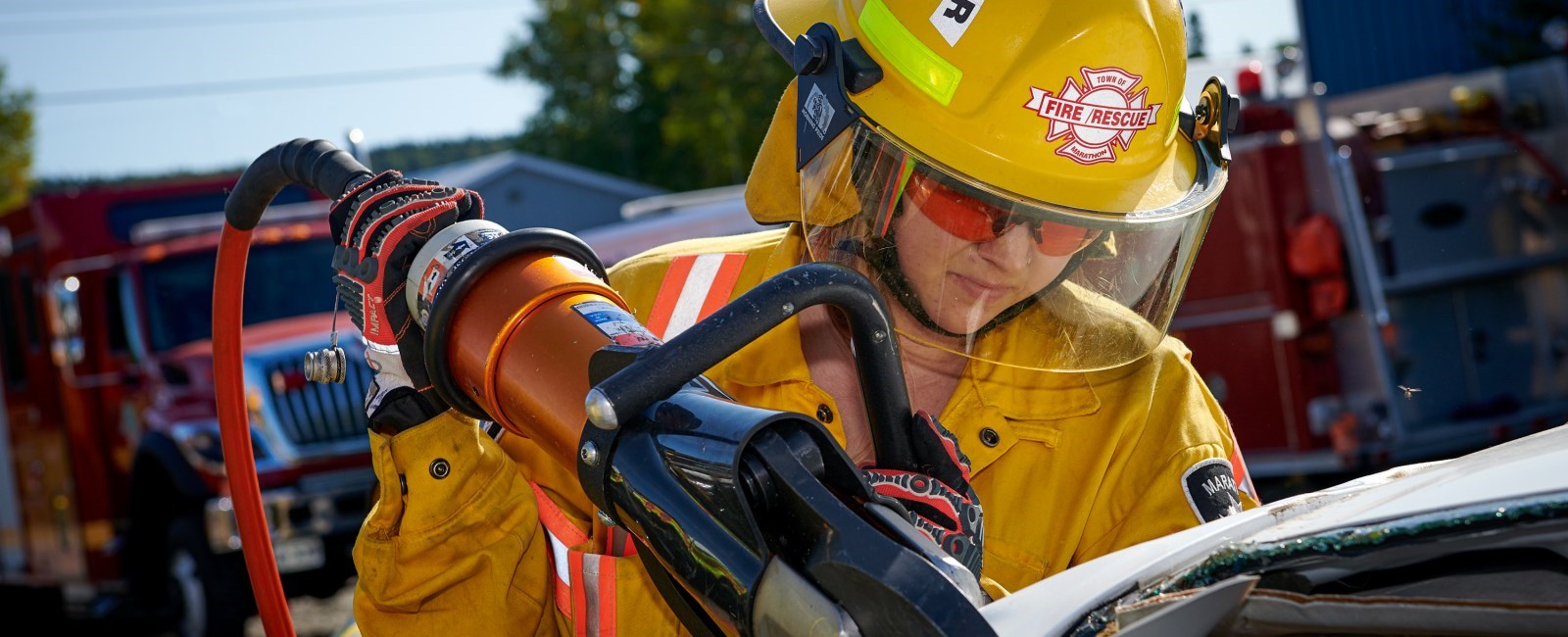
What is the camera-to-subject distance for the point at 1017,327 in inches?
73.5

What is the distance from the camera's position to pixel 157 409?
24.8 ft

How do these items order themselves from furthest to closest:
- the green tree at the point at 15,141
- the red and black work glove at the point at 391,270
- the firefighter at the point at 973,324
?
the green tree at the point at 15,141 → the firefighter at the point at 973,324 → the red and black work glove at the point at 391,270

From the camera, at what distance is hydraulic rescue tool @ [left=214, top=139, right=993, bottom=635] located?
3.11ft

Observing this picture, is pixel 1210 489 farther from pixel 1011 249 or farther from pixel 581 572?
pixel 581 572

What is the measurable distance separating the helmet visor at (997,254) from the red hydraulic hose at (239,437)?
2.69 feet

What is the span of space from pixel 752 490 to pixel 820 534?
2.5 inches

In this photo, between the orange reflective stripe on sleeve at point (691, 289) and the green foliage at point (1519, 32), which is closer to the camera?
the orange reflective stripe on sleeve at point (691, 289)

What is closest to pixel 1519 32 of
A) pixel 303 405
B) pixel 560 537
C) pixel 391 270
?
pixel 303 405

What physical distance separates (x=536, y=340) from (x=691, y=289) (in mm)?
835

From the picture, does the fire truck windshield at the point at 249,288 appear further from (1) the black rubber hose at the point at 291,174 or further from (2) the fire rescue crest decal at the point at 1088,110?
(2) the fire rescue crest decal at the point at 1088,110

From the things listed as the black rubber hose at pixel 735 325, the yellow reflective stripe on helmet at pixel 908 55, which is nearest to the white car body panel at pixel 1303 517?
the black rubber hose at pixel 735 325

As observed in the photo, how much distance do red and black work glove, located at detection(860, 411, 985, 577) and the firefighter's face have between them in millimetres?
541

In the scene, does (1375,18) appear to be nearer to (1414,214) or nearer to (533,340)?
(1414,214)

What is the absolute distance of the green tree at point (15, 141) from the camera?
27.0m
